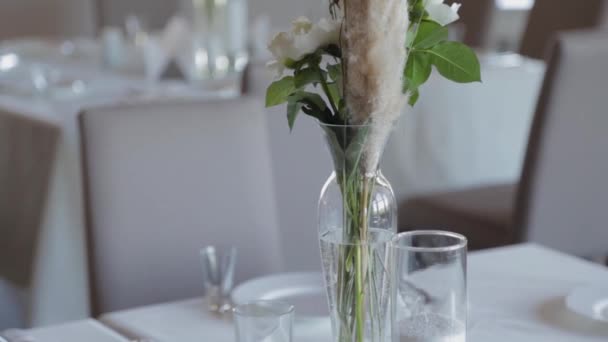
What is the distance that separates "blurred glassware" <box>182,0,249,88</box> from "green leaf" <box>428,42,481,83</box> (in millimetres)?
1905

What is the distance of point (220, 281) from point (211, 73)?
174 centimetres

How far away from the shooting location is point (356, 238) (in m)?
0.93

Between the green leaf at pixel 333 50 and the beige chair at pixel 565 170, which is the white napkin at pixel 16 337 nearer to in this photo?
the green leaf at pixel 333 50

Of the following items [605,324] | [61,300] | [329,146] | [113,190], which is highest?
[329,146]

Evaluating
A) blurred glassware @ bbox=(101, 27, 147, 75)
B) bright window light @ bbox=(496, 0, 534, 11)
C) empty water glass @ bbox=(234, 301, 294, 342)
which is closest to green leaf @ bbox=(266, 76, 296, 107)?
empty water glass @ bbox=(234, 301, 294, 342)

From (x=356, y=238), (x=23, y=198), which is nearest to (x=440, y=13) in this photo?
(x=356, y=238)

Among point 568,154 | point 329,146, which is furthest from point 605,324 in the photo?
point 568,154

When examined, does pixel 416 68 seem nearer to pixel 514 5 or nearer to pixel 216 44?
pixel 216 44

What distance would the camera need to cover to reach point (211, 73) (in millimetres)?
2965

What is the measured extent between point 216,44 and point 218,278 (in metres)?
1.89

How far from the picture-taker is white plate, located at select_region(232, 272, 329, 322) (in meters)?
1.26

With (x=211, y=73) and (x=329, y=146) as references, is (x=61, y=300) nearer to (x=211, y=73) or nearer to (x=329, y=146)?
(x=211, y=73)

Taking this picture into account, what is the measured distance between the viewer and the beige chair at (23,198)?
7.13 ft

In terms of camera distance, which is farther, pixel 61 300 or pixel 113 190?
pixel 61 300
